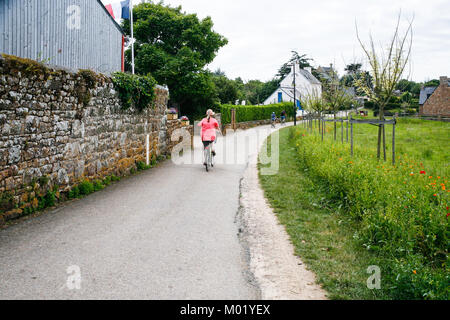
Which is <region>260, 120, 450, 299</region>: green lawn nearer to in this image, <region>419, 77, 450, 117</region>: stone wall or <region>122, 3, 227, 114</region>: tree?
<region>122, 3, 227, 114</region>: tree

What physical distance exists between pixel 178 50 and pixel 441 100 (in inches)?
1697

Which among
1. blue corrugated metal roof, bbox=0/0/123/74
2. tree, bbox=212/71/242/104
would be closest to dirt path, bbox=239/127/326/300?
blue corrugated metal roof, bbox=0/0/123/74

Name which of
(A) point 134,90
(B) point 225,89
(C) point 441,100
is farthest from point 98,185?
(C) point 441,100

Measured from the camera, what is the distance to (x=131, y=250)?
16.9 feet

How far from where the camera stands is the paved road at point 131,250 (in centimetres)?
398

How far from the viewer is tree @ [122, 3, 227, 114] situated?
131 ft

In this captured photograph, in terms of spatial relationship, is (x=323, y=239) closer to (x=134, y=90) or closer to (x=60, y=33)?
(x=134, y=90)

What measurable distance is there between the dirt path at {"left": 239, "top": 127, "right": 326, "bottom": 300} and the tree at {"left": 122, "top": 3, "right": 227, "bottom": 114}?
110ft

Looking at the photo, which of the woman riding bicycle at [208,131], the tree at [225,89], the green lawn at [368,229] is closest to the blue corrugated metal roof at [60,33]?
the woman riding bicycle at [208,131]

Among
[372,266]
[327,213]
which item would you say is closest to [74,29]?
Result: [327,213]

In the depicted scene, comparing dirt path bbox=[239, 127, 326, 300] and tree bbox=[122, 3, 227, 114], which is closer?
dirt path bbox=[239, 127, 326, 300]

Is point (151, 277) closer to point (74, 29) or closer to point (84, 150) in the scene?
point (84, 150)

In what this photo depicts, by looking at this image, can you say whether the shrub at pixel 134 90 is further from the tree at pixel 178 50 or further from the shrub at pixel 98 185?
the tree at pixel 178 50

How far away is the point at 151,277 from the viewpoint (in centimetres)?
428
